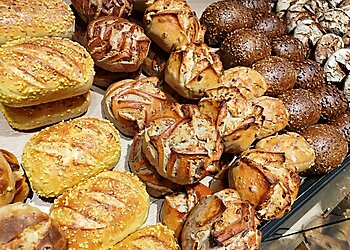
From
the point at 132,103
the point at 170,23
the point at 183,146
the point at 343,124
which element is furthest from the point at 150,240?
the point at 343,124

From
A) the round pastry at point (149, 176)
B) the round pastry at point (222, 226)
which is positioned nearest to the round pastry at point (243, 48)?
the round pastry at point (149, 176)

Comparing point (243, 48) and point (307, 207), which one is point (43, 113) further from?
point (307, 207)

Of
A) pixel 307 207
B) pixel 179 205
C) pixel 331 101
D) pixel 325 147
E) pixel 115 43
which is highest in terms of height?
pixel 115 43

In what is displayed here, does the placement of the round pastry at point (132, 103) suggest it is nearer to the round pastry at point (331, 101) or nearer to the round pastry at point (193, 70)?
the round pastry at point (193, 70)

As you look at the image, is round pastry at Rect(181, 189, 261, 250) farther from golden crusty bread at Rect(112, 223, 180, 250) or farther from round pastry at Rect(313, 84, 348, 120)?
round pastry at Rect(313, 84, 348, 120)

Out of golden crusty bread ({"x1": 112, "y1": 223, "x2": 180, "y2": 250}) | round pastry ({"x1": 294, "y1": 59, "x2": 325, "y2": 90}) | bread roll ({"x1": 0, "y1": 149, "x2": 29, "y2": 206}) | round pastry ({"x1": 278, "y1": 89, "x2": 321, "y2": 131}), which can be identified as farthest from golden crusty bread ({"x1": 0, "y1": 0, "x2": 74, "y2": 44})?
round pastry ({"x1": 294, "y1": 59, "x2": 325, "y2": 90})

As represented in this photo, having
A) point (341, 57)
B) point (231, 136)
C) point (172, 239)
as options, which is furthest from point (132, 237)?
point (341, 57)
